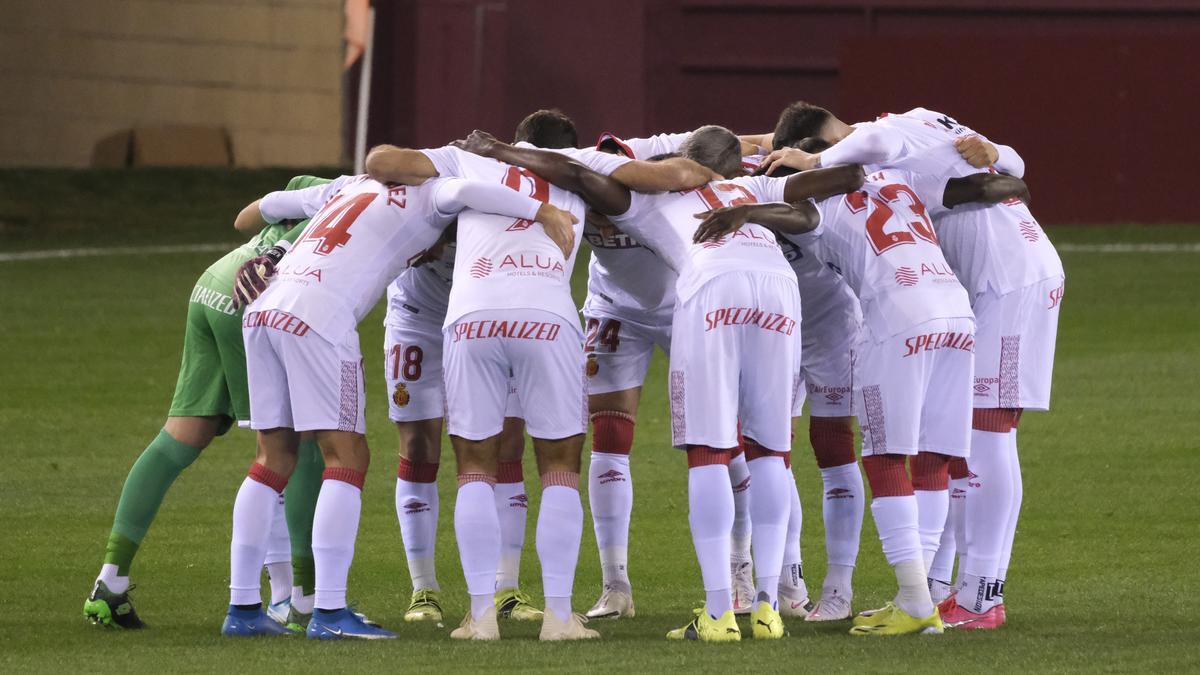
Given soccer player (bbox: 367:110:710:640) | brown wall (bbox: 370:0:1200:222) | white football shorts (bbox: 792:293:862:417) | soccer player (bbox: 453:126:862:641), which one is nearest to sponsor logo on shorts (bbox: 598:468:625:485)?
white football shorts (bbox: 792:293:862:417)

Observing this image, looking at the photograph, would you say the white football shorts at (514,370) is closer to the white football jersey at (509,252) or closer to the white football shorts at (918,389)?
the white football jersey at (509,252)

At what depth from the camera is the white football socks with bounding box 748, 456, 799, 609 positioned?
21.7ft

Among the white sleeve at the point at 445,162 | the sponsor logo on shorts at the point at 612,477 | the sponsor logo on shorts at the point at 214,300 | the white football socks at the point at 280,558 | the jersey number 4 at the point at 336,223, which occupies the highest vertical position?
the white sleeve at the point at 445,162

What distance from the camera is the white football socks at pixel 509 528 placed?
758cm

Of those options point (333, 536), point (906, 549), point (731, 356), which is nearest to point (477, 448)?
point (333, 536)

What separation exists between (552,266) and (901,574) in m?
1.63

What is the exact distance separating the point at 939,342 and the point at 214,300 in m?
2.68

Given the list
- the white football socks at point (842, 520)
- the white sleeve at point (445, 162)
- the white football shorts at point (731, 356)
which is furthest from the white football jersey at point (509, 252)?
the white football socks at point (842, 520)

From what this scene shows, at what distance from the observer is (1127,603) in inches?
292

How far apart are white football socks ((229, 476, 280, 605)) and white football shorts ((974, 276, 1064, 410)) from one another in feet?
8.74

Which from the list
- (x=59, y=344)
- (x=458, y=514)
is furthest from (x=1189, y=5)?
(x=458, y=514)

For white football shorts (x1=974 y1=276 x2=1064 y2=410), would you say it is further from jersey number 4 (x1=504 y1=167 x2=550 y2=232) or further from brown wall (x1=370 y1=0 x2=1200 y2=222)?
brown wall (x1=370 y1=0 x2=1200 y2=222)

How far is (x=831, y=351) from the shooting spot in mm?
7602

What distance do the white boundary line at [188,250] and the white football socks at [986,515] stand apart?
52.6 feet
